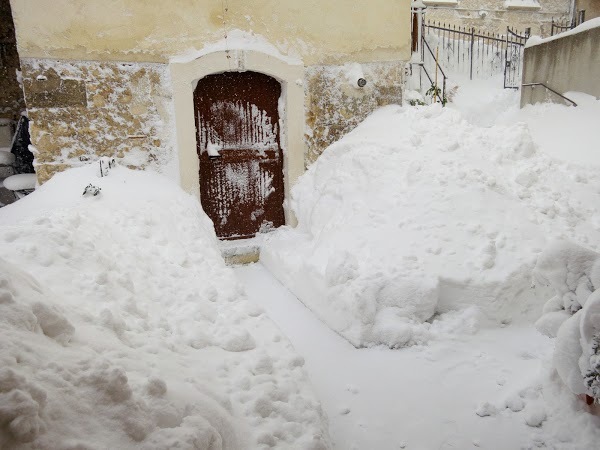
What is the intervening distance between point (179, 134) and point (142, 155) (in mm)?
564

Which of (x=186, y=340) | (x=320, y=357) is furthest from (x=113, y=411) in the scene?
(x=320, y=357)

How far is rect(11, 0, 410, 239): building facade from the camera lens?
5164 mm

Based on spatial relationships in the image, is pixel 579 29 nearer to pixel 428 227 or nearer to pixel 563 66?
pixel 563 66

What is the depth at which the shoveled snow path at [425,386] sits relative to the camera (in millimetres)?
2721

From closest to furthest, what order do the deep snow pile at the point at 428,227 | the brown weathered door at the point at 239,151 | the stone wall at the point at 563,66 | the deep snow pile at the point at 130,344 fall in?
1. the deep snow pile at the point at 130,344
2. the deep snow pile at the point at 428,227
3. the brown weathered door at the point at 239,151
4. the stone wall at the point at 563,66

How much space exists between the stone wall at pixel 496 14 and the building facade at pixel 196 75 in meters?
9.52

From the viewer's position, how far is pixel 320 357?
12.1ft

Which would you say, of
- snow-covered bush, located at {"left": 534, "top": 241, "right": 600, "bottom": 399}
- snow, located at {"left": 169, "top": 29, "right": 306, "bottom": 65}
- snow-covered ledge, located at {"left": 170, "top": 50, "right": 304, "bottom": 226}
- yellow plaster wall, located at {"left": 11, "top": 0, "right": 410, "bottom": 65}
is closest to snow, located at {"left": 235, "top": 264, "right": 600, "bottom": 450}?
snow-covered bush, located at {"left": 534, "top": 241, "right": 600, "bottom": 399}

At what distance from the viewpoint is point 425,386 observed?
322 centimetres

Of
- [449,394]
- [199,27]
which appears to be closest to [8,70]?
[199,27]

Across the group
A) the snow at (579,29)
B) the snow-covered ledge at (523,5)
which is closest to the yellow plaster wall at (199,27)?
the snow at (579,29)

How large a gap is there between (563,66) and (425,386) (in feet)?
22.6

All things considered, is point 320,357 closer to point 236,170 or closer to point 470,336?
point 470,336

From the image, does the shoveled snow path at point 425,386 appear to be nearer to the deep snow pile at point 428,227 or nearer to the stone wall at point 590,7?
the deep snow pile at point 428,227
